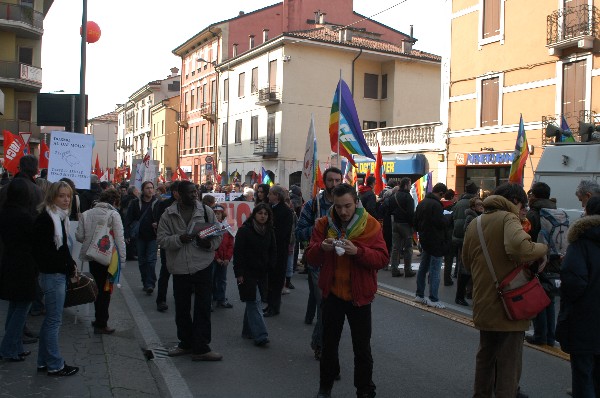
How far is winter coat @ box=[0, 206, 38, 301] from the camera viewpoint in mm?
5711

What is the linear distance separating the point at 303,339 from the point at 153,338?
1.81 m

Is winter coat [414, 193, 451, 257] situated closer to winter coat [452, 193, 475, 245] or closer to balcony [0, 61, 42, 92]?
winter coat [452, 193, 475, 245]

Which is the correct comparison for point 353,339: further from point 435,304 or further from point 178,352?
point 435,304

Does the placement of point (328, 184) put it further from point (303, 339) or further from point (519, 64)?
point (519, 64)

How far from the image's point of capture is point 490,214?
15.7 feet

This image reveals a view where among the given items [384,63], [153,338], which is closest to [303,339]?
[153,338]

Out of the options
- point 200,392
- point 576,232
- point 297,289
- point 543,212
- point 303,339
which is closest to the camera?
point 576,232

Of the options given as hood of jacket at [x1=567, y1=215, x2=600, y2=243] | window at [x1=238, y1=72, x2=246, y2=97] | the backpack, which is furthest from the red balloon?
window at [x1=238, y1=72, x2=246, y2=97]

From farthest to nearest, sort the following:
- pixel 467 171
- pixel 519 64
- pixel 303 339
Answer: pixel 467 171, pixel 519 64, pixel 303 339

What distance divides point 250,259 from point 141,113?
77008 mm

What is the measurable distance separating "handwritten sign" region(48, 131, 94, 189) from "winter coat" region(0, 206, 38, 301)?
13.3ft

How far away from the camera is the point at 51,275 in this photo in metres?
5.59

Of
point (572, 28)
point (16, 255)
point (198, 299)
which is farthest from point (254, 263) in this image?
point (572, 28)

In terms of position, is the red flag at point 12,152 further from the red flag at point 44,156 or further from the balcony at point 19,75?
the balcony at point 19,75
